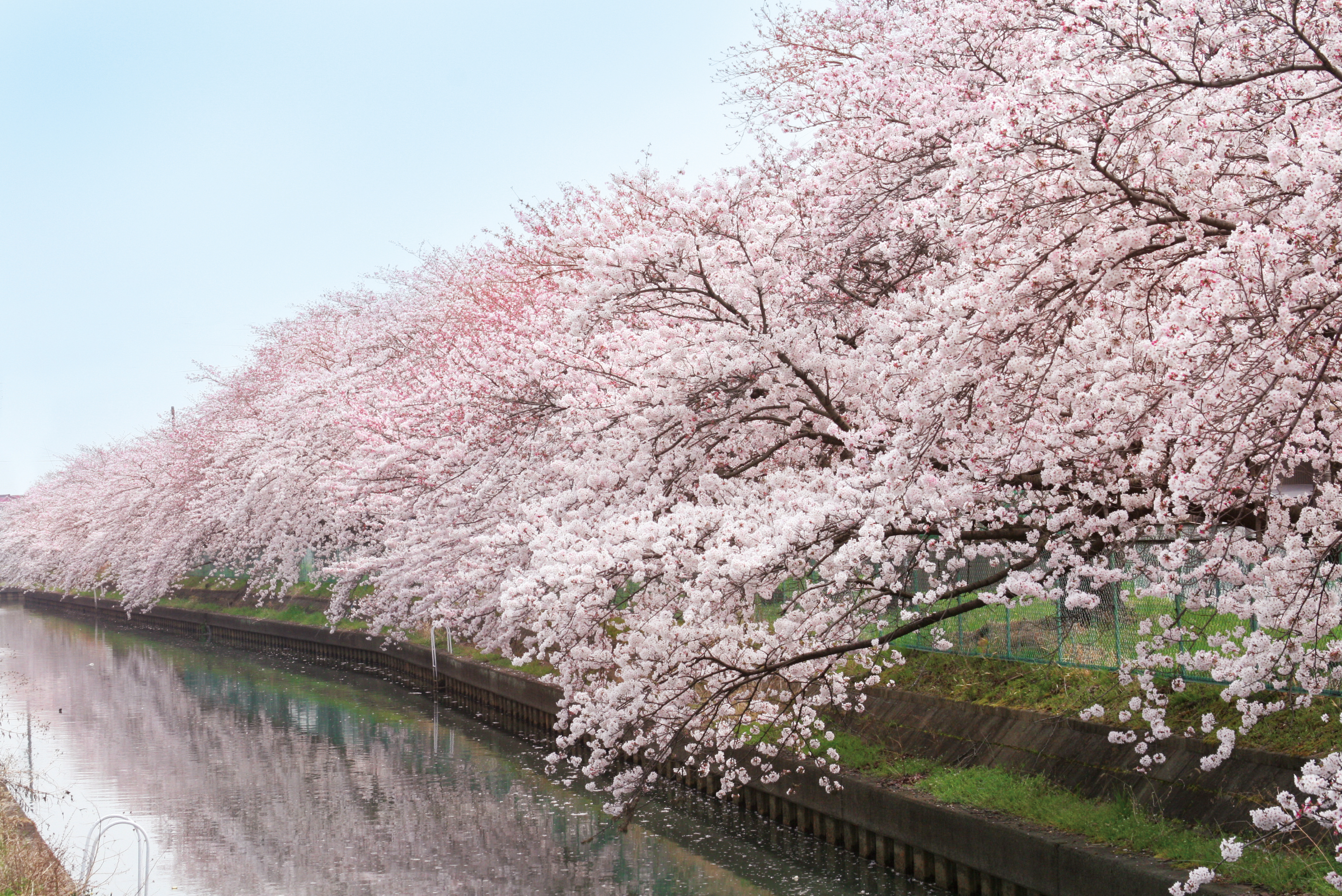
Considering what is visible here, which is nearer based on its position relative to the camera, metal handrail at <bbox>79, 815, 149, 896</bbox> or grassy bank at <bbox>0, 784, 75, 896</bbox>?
grassy bank at <bbox>0, 784, 75, 896</bbox>

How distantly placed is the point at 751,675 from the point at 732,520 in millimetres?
1215

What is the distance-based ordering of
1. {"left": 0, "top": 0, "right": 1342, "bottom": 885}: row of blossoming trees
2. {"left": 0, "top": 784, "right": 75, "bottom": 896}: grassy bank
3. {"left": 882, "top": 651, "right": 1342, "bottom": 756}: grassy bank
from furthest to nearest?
{"left": 0, "top": 784, "right": 75, "bottom": 896}: grassy bank
{"left": 882, "top": 651, "right": 1342, "bottom": 756}: grassy bank
{"left": 0, "top": 0, "right": 1342, "bottom": 885}: row of blossoming trees

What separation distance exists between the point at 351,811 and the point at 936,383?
1229cm

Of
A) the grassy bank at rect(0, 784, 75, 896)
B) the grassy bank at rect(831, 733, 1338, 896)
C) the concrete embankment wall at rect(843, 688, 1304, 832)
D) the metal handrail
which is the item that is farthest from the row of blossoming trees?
the grassy bank at rect(0, 784, 75, 896)

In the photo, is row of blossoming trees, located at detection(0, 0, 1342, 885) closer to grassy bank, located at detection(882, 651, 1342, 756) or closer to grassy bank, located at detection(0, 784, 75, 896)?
grassy bank, located at detection(882, 651, 1342, 756)

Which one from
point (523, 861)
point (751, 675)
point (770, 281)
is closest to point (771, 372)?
point (770, 281)

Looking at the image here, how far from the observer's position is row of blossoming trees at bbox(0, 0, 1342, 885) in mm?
6551

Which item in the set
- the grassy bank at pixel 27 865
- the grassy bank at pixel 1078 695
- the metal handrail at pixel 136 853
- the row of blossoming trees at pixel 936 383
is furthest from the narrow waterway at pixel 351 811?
the grassy bank at pixel 1078 695

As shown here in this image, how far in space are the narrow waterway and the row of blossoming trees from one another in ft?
4.89

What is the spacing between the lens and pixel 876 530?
846cm

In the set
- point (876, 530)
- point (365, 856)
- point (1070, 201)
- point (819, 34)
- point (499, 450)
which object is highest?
point (819, 34)

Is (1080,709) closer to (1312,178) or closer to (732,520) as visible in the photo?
(732,520)

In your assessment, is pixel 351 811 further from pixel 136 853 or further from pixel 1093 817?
pixel 1093 817

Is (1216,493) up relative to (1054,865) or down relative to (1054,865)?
up
